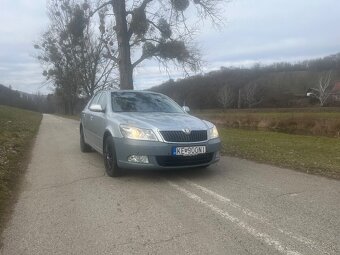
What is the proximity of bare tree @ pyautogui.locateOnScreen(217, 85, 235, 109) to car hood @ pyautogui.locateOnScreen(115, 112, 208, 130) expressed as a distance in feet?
309

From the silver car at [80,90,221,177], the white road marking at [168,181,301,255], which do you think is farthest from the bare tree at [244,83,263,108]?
the white road marking at [168,181,301,255]

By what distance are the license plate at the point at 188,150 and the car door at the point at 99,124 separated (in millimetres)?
1859

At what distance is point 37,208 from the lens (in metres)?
Answer: 5.08

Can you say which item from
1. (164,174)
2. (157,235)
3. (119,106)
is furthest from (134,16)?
(157,235)

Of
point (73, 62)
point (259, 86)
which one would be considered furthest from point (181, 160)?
point (259, 86)

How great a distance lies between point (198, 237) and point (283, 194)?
2043 millimetres

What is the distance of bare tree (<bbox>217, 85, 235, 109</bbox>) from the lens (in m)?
102

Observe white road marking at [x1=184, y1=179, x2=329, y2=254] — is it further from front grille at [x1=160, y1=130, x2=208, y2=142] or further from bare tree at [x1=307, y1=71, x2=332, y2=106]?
bare tree at [x1=307, y1=71, x2=332, y2=106]

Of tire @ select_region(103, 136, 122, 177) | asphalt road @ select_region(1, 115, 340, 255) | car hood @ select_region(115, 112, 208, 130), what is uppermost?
car hood @ select_region(115, 112, 208, 130)

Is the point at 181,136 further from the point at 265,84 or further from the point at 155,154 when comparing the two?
the point at 265,84

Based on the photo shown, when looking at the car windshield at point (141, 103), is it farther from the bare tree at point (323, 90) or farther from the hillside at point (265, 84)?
the hillside at point (265, 84)

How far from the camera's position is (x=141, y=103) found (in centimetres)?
788

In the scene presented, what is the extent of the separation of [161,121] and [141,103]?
143 cm

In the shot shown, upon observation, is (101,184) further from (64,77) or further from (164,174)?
(64,77)
